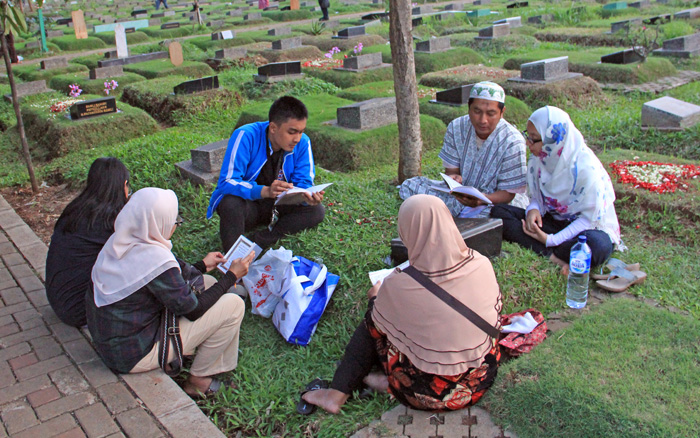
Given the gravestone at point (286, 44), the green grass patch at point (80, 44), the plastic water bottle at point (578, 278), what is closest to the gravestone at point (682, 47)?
the gravestone at point (286, 44)

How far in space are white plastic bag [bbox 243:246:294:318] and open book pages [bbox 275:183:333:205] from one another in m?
0.42

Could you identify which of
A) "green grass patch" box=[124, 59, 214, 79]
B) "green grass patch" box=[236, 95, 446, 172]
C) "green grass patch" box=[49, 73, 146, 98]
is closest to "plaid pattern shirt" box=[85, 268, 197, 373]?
"green grass patch" box=[236, 95, 446, 172]

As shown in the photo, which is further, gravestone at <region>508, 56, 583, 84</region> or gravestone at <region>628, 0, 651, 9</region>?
gravestone at <region>628, 0, 651, 9</region>

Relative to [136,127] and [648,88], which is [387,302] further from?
[648,88]

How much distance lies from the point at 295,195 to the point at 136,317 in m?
1.47

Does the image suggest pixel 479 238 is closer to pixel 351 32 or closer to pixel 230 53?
pixel 230 53

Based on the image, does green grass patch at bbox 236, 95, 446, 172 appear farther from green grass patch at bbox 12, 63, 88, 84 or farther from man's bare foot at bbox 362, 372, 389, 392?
green grass patch at bbox 12, 63, 88, 84

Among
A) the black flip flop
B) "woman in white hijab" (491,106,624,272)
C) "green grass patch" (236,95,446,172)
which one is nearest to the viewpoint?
the black flip flop

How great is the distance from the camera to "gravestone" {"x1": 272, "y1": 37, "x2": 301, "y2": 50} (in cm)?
1391

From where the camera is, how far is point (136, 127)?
8305 mm

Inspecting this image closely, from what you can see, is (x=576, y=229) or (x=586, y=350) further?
(x=576, y=229)

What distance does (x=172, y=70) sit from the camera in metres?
12.4

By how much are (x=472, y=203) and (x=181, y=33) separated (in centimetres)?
1887

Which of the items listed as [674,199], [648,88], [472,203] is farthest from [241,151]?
[648,88]
